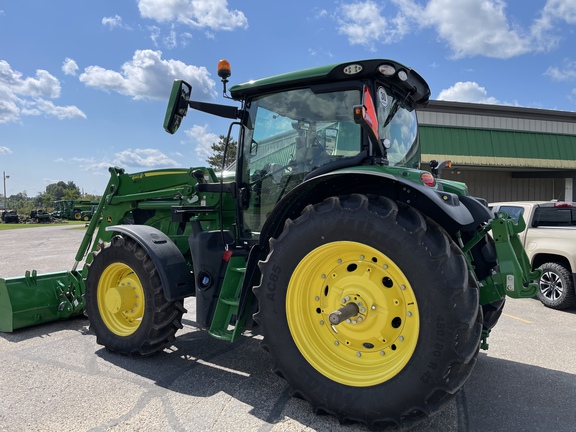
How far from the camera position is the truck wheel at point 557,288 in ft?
21.5

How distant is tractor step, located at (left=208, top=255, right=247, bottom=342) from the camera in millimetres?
3381

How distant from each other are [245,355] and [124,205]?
7.96 feet

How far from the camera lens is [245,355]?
411 centimetres

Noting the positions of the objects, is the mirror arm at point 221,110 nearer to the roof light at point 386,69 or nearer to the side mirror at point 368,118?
the side mirror at point 368,118

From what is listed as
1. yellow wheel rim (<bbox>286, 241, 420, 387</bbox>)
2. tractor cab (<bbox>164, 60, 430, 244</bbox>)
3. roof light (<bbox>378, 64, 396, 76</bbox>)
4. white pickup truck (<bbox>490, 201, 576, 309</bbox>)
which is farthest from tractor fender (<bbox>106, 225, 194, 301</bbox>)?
white pickup truck (<bbox>490, 201, 576, 309</bbox>)

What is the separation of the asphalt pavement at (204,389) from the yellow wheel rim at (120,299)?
30 cm

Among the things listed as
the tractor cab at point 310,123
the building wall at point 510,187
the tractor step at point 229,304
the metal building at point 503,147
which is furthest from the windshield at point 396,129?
the building wall at point 510,187

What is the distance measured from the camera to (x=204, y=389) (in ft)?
10.9

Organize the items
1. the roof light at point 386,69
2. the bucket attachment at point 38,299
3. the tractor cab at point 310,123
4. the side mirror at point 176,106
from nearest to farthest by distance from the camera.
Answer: the roof light at point 386,69 < the tractor cab at point 310,123 < the side mirror at point 176,106 < the bucket attachment at point 38,299

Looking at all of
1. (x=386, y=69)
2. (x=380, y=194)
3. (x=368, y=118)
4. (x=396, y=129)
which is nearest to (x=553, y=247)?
(x=396, y=129)

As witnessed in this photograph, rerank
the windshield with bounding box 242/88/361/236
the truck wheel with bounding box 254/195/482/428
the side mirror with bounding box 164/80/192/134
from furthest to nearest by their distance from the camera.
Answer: the side mirror with bounding box 164/80/192/134 → the windshield with bounding box 242/88/361/236 → the truck wheel with bounding box 254/195/482/428

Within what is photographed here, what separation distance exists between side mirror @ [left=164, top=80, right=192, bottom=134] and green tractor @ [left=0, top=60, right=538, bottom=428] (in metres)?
0.01

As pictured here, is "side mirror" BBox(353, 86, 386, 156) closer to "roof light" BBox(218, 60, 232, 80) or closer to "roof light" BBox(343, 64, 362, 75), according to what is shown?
"roof light" BBox(343, 64, 362, 75)

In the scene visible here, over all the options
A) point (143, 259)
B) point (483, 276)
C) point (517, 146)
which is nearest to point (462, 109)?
point (517, 146)
